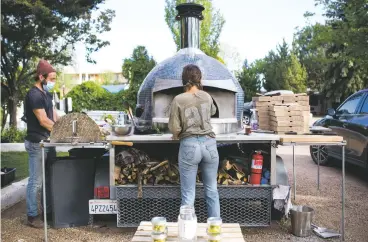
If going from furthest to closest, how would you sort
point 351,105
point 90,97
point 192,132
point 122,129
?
point 90,97 < point 351,105 < point 122,129 < point 192,132

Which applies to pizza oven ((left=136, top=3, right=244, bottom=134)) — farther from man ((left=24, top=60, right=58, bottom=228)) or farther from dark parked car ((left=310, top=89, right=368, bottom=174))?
dark parked car ((left=310, top=89, right=368, bottom=174))

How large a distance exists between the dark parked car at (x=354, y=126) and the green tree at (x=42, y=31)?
9793mm

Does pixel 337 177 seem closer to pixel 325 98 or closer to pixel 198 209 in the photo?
pixel 198 209

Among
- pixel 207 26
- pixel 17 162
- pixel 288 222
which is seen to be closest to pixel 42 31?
pixel 17 162

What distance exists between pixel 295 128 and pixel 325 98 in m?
32.7

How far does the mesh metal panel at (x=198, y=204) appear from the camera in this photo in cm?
493

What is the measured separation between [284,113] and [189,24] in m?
2.78

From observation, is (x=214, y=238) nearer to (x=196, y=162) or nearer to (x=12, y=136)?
(x=196, y=162)

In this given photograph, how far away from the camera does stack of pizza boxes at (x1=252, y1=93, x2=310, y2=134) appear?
546 centimetres

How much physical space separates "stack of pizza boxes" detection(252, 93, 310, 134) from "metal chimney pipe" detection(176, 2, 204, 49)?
6.37ft

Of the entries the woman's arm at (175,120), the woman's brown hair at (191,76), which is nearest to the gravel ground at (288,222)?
the woman's arm at (175,120)

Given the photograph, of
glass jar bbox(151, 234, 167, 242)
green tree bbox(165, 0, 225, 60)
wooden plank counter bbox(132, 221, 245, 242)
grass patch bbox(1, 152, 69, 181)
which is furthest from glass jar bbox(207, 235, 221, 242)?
green tree bbox(165, 0, 225, 60)

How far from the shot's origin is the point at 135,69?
20.0 metres

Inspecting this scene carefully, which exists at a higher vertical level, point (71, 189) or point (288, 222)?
point (71, 189)
